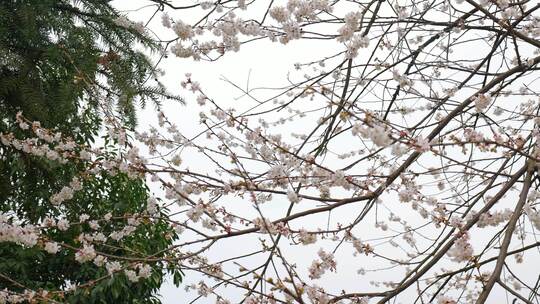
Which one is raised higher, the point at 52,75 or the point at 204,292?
the point at 52,75

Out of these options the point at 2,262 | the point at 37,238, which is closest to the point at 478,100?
the point at 37,238

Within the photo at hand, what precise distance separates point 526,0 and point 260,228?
127 centimetres

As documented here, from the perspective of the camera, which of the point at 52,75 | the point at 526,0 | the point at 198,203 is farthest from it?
the point at 52,75

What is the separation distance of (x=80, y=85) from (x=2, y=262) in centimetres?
178

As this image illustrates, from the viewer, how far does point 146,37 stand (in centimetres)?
401

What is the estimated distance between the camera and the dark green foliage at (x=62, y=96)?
11.6ft

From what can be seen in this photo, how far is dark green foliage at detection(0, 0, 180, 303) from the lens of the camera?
353 cm

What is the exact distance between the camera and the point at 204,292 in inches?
78.2

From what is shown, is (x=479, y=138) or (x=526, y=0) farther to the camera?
(x=526, y=0)

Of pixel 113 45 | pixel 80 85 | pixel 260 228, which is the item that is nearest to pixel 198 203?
pixel 260 228

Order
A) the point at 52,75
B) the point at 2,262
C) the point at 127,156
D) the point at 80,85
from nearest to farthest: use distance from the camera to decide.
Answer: the point at 127,156 → the point at 80,85 → the point at 52,75 → the point at 2,262

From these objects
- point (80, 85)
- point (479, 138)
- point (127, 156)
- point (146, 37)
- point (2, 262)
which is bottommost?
point (479, 138)

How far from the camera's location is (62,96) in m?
3.46

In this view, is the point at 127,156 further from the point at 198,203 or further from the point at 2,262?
the point at 2,262
